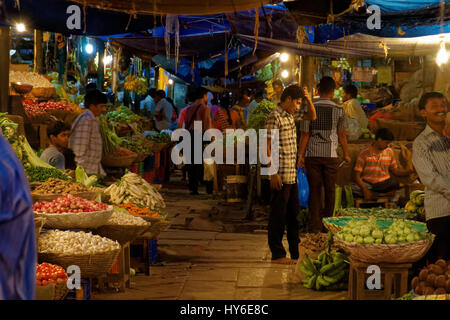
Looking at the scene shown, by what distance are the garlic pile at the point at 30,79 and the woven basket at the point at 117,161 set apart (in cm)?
178

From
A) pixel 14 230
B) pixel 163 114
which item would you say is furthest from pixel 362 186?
pixel 163 114

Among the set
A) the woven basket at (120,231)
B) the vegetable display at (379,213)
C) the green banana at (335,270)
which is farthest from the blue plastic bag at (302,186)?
the woven basket at (120,231)

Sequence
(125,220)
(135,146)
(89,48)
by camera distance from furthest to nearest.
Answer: (89,48) < (135,146) < (125,220)

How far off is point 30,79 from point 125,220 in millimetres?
5393

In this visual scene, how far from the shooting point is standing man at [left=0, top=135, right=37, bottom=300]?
2.12 metres

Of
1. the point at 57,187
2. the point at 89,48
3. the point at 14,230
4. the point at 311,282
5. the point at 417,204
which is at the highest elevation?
the point at 89,48

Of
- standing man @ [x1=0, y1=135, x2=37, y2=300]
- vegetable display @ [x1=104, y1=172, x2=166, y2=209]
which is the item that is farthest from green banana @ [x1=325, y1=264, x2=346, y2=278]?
standing man @ [x1=0, y1=135, x2=37, y2=300]

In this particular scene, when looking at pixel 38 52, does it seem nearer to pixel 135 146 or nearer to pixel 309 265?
pixel 135 146

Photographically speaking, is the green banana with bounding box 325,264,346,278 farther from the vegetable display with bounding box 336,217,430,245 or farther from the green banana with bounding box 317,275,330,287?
the vegetable display with bounding box 336,217,430,245

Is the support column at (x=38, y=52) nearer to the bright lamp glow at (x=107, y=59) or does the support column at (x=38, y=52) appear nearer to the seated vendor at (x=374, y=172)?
the bright lamp glow at (x=107, y=59)

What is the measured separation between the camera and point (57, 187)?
6102 millimetres

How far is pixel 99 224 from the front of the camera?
5.71 m
